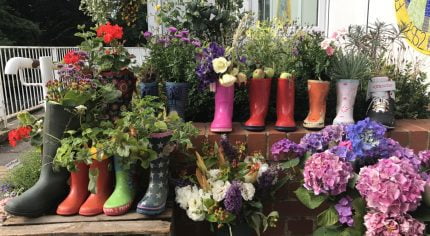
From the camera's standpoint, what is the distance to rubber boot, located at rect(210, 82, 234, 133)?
167 centimetres

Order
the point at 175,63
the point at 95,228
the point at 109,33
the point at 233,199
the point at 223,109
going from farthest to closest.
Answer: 1. the point at 175,63
2. the point at 223,109
3. the point at 109,33
4. the point at 233,199
5. the point at 95,228

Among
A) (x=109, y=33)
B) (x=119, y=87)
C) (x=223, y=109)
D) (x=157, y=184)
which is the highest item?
(x=109, y=33)

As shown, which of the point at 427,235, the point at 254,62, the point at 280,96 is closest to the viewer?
the point at 427,235

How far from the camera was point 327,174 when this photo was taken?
4.14ft

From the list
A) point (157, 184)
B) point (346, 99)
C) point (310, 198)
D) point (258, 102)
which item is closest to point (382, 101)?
point (346, 99)

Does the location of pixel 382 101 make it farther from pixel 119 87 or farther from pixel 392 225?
pixel 119 87

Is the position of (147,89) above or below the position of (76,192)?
above

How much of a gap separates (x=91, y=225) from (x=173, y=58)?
35.7 inches

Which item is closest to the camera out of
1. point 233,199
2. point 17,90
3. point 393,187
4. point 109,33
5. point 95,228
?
point 393,187

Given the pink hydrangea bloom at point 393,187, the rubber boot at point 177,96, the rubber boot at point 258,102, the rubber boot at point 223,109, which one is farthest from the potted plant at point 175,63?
the pink hydrangea bloom at point 393,187

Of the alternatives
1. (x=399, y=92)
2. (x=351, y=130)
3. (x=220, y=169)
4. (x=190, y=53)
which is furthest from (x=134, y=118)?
(x=399, y=92)

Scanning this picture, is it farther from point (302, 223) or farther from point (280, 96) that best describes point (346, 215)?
point (280, 96)

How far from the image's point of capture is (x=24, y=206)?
1.32 metres

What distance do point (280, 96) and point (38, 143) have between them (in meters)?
1.09
